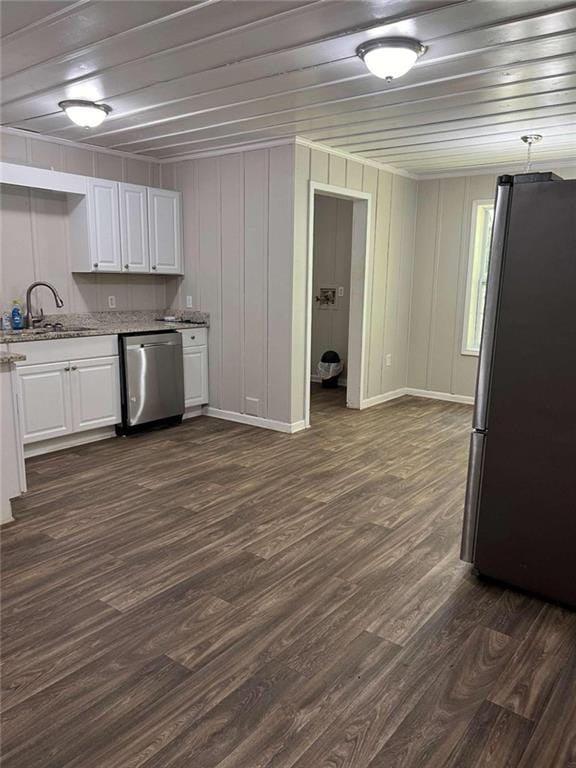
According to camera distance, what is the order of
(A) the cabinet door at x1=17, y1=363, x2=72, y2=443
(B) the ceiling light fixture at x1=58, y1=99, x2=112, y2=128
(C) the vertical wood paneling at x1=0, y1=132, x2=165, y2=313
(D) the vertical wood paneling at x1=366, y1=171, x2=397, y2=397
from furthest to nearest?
(D) the vertical wood paneling at x1=366, y1=171, x2=397, y2=397 < (C) the vertical wood paneling at x1=0, y1=132, x2=165, y2=313 < (A) the cabinet door at x1=17, y1=363, x2=72, y2=443 < (B) the ceiling light fixture at x1=58, y1=99, x2=112, y2=128

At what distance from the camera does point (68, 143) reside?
470 centimetres

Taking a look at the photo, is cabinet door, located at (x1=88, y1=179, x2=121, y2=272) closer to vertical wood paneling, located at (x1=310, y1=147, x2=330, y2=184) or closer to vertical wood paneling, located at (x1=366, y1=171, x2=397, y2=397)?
vertical wood paneling, located at (x1=310, y1=147, x2=330, y2=184)

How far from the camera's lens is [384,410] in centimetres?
598

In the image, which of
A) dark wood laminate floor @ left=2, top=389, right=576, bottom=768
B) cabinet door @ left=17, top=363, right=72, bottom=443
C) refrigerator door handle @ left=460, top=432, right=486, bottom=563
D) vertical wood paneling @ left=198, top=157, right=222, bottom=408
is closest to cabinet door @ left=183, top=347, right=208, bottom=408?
vertical wood paneling @ left=198, top=157, right=222, bottom=408

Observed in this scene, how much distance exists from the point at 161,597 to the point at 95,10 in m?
2.55

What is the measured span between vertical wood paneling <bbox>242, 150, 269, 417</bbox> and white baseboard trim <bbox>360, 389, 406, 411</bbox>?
1367 millimetres

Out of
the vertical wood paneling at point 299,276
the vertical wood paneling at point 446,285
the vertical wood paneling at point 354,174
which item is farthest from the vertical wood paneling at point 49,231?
the vertical wood paneling at point 446,285

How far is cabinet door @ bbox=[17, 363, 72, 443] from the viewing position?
4.12 metres

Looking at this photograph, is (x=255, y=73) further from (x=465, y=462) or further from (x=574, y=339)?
(x=465, y=462)

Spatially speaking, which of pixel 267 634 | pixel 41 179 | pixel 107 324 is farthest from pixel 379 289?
pixel 267 634

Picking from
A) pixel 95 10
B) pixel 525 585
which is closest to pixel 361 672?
pixel 525 585

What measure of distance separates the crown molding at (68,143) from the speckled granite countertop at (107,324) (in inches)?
56.9

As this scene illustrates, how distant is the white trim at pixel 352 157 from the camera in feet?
15.2

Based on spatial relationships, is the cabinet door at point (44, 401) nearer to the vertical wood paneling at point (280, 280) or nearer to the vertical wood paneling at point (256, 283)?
the vertical wood paneling at point (256, 283)
